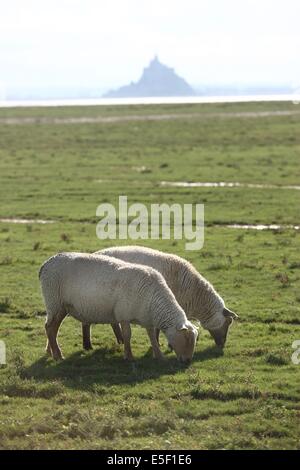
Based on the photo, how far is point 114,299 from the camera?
1247 cm

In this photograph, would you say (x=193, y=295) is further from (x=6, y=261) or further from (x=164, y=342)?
(x=6, y=261)

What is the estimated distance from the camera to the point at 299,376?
11.7 metres

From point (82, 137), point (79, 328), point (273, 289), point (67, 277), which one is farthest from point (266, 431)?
point (82, 137)

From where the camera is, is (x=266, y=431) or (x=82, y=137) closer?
(x=266, y=431)

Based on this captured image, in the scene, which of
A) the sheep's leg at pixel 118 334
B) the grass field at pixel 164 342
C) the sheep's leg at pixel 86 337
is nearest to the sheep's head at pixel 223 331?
the grass field at pixel 164 342

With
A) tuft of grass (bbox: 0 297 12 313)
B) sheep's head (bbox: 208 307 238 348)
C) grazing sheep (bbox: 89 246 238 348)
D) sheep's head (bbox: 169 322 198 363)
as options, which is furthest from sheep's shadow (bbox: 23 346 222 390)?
tuft of grass (bbox: 0 297 12 313)

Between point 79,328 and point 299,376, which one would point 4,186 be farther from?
point 299,376

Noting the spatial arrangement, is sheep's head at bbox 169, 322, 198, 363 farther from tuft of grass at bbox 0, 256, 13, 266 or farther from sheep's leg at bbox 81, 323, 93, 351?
tuft of grass at bbox 0, 256, 13, 266

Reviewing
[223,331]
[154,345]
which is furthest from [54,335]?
[223,331]

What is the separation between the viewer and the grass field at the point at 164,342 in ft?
32.4

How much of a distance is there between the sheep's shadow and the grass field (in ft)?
0.09

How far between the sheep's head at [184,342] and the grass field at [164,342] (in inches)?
8.2

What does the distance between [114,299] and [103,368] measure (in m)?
1.02
